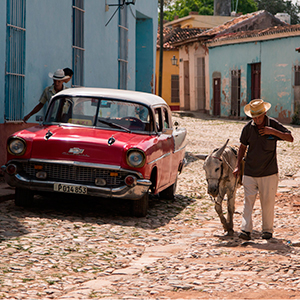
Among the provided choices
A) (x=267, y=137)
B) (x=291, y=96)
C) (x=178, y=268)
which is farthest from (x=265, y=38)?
(x=178, y=268)

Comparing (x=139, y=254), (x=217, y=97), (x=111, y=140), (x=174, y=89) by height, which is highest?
(x=174, y=89)

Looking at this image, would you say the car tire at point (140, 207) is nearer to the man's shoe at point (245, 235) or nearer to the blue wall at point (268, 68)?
the man's shoe at point (245, 235)

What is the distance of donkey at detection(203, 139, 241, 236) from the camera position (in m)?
7.00

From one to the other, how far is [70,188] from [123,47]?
9744mm

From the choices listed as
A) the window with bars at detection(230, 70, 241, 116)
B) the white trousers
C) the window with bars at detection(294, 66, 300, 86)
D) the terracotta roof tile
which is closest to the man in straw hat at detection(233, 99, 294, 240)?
the white trousers

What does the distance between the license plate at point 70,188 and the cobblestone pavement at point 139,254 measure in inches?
14.7

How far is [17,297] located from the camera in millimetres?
4508

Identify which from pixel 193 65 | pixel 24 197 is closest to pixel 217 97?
pixel 193 65

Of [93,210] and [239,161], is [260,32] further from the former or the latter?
[239,161]

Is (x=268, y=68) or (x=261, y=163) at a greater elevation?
(x=268, y=68)

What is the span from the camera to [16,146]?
788 centimetres

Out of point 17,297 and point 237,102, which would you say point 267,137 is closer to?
point 17,297

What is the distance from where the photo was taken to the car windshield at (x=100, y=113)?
8.51 meters

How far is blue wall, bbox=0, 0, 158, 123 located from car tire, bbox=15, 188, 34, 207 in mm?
2837
